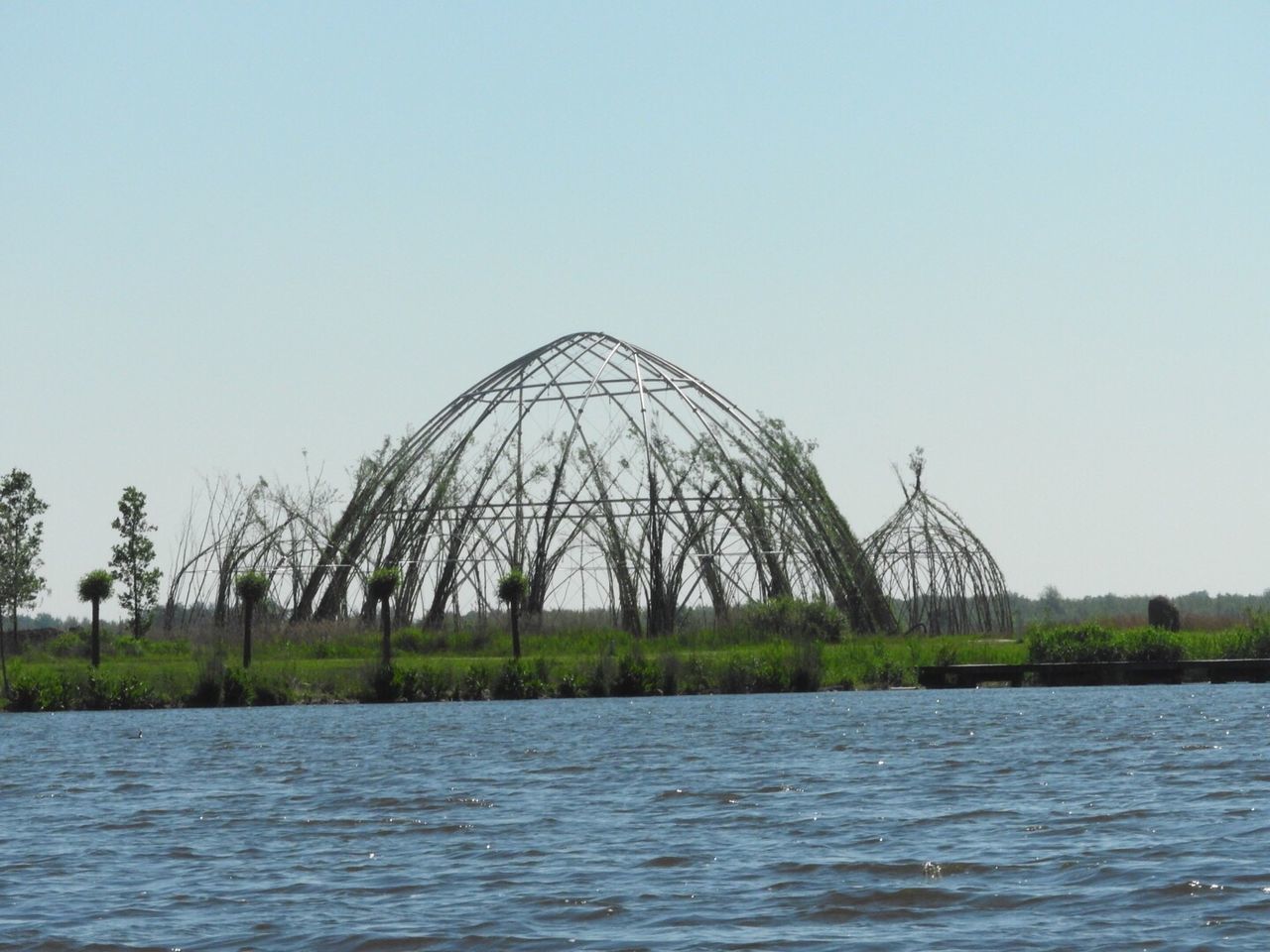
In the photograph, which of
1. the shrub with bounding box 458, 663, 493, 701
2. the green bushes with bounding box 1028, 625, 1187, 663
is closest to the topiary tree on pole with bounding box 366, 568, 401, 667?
the shrub with bounding box 458, 663, 493, 701

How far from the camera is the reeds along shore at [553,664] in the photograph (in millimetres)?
37188

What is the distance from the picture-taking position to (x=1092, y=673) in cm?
4100

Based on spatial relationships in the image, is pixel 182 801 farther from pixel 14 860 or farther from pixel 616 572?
pixel 616 572

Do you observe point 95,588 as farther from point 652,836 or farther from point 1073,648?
point 652,836

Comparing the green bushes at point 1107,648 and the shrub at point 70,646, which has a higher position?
the shrub at point 70,646

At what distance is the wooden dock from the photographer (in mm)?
40062

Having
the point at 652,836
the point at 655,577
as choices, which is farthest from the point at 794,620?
the point at 652,836

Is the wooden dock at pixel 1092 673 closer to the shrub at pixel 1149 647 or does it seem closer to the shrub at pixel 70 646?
the shrub at pixel 1149 647

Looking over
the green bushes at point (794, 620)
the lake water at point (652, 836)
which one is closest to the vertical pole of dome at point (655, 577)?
the green bushes at point (794, 620)

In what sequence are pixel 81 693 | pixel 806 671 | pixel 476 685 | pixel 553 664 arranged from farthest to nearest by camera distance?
pixel 553 664 < pixel 806 671 < pixel 476 685 < pixel 81 693

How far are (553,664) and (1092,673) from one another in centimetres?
1185

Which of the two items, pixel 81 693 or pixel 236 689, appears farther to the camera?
pixel 236 689

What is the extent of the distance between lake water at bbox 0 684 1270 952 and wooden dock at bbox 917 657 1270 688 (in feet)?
33.0

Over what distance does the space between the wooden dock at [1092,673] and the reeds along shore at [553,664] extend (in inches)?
26.7
